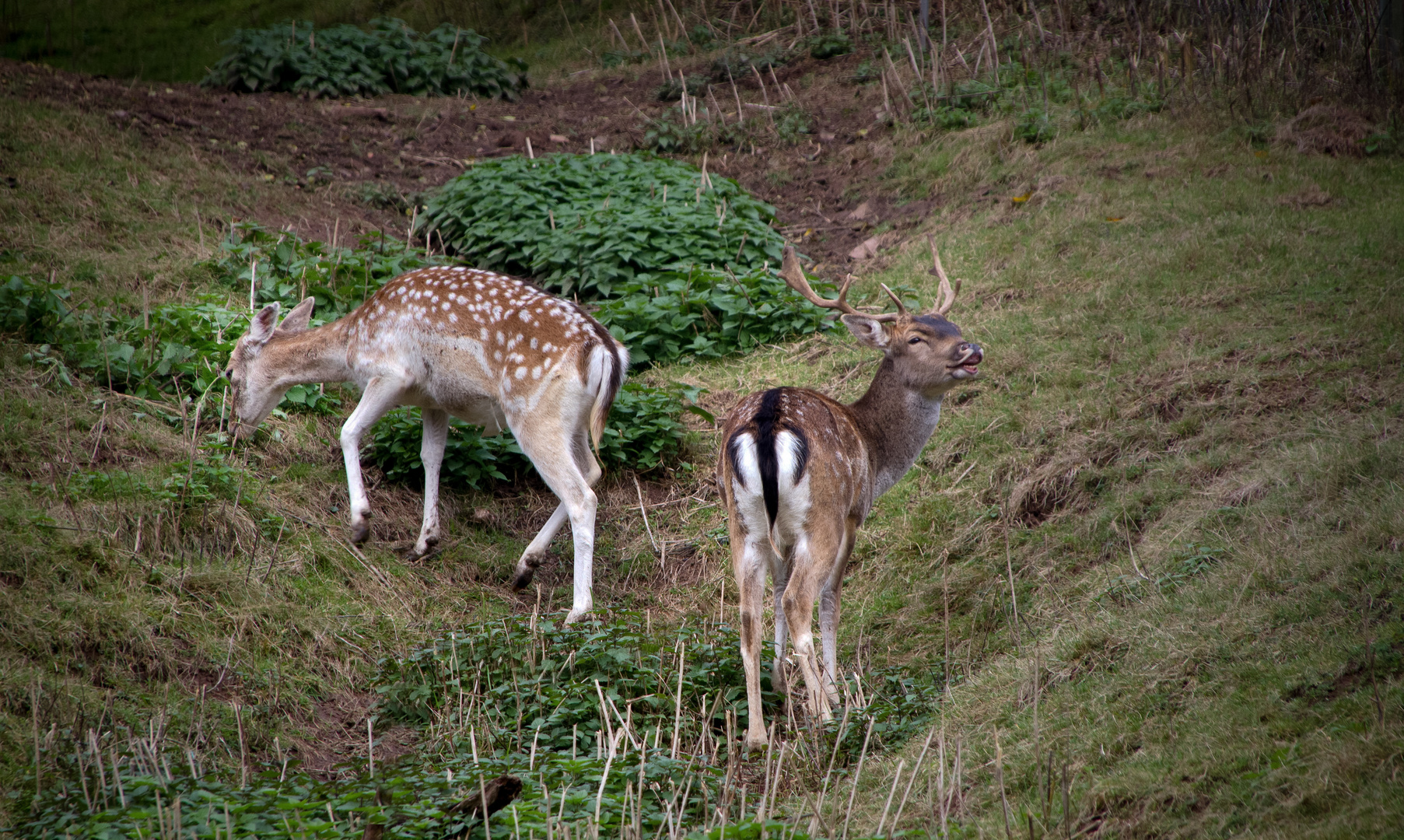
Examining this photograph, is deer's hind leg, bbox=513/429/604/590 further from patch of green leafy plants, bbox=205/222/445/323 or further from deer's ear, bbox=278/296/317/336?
patch of green leafy plants, bbox=205/222/445/323

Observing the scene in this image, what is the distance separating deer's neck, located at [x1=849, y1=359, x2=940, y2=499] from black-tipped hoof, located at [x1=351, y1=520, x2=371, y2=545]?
281cm

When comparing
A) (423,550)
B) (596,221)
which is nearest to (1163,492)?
(423,550)

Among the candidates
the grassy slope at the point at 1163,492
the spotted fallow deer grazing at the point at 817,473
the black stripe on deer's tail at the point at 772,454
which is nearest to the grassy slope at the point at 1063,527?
the grassy slope at the point at 1163,492

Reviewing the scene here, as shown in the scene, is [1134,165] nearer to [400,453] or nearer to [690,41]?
[400,453]

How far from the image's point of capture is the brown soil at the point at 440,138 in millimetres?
10969

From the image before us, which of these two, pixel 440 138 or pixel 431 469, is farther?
pixel 440 138

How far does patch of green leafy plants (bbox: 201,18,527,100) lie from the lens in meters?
13.8

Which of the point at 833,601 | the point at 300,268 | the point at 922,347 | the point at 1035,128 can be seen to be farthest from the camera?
the point at 1035,128

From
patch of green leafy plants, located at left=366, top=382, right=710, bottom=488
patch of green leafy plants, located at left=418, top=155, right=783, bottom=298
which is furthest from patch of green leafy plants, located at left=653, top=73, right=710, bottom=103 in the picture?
patch of green leafy plants, located at left=366, top=382, right=710, bottom=488

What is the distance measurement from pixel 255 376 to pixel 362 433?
2.93ft

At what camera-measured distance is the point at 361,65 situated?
14312mm

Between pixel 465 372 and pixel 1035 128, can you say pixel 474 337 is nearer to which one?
pixel 465 372

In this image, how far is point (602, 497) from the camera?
299 inches

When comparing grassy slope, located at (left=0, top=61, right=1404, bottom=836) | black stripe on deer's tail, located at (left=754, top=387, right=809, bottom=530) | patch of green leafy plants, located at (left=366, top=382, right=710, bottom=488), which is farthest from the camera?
patch of green leafy plants, located at (left=366, top=382, right=710, bottom=488)
